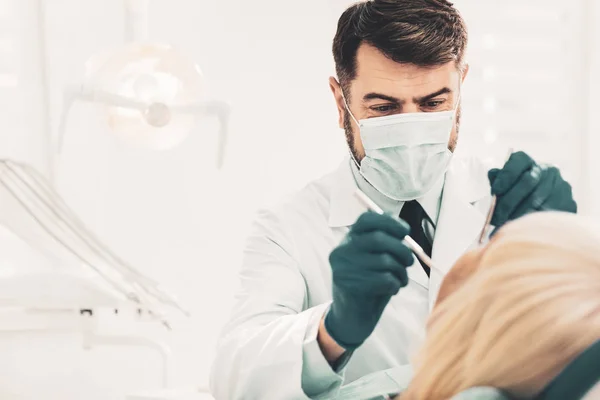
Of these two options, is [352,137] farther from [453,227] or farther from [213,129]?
[213,129]

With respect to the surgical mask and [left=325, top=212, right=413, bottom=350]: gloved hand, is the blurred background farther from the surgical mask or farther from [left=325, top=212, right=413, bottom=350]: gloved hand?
[left=325, top=212, right=413, bottom=350]: gloved hand

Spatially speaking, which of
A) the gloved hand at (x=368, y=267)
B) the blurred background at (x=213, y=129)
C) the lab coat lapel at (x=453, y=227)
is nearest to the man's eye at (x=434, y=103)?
the lab coat lapel at (x=453, y=227)

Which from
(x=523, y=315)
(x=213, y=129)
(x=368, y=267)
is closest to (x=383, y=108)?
(x=368, y=267)

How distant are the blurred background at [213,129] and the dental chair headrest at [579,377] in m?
1.57

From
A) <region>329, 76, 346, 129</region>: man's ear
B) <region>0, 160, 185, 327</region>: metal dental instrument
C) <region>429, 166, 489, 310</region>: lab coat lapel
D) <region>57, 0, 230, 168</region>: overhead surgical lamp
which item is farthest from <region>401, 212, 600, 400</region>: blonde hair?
<region>57, 0, 230, 168</region>: overhead surgical lamp

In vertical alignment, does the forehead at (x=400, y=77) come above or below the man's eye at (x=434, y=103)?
above

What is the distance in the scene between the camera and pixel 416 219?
1.56 m

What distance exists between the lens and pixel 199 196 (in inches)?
98.3

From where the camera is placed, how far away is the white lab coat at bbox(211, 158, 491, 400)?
1.20m

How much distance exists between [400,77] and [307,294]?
50 cm

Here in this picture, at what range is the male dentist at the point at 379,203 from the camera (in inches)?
48.0

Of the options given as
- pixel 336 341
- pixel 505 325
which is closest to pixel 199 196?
pixel 336 341

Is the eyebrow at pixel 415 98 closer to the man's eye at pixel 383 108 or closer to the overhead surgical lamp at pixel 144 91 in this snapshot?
the man's eye at pixel 383 108

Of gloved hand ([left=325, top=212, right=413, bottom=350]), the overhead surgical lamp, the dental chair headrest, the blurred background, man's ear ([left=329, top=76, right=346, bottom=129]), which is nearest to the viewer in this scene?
the dental chair headrest
